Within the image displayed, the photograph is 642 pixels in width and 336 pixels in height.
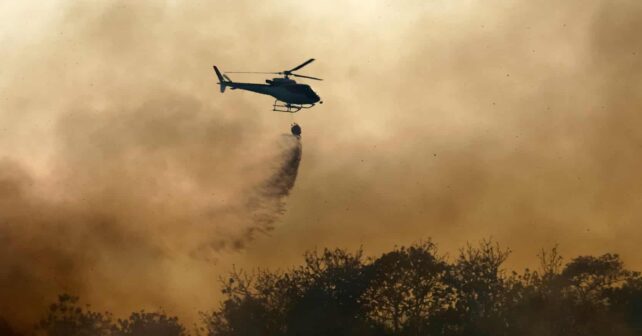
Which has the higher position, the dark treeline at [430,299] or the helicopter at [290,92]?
the helicopter at [290,92]

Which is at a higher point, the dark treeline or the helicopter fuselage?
the helicopter fuselage

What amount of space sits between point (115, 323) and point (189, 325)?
333 inches

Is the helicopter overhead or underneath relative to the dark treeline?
overhead

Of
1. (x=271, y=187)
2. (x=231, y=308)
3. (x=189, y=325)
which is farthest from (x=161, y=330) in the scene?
(x=271, y=187)

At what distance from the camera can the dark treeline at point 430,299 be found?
116m

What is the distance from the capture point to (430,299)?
12075cm

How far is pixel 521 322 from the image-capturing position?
381ft

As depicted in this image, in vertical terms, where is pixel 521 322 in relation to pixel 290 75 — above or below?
below

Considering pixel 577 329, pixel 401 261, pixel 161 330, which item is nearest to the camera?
pixel 577 329

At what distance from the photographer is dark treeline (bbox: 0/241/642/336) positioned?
380 ft

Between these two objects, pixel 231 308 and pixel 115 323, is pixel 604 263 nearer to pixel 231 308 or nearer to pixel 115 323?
pixel 231 308

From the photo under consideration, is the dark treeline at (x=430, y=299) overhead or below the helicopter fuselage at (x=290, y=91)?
below

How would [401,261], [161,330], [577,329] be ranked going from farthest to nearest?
[161,330] < [401,261] < [577,329]

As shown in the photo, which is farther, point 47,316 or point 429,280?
point 47,316
